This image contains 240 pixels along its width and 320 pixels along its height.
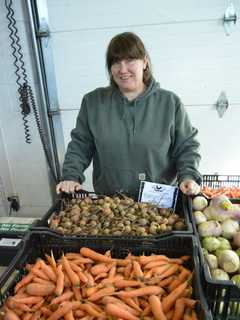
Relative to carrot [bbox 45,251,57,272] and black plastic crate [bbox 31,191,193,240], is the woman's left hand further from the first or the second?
carrot [bbox 45,251,57,272]

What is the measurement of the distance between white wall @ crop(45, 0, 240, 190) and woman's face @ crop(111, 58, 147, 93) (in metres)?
1.03

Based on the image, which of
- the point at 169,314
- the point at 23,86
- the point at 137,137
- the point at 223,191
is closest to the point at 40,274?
the point at 169,314

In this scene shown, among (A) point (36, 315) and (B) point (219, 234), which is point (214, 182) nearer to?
(B) point (219, 234)

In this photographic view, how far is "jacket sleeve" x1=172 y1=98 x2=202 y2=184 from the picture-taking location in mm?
1396

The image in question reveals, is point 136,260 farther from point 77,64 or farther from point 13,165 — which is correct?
point 13,165

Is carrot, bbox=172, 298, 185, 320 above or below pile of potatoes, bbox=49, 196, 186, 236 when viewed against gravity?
below

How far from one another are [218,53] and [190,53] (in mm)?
222

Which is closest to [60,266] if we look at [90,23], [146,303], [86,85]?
[146,303]

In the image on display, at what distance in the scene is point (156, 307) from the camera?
823mm

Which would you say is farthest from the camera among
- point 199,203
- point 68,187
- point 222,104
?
point 222,104

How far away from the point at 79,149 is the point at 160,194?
1.86 ft

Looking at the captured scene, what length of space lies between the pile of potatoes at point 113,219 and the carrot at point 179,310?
0.28 meters

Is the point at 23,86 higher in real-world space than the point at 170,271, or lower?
higher

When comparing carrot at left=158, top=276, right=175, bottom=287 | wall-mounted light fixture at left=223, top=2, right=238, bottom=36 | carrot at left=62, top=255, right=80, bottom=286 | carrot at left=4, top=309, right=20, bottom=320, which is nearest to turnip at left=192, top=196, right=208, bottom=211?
carrot at left=158, top=276, right=175, bottom=287
